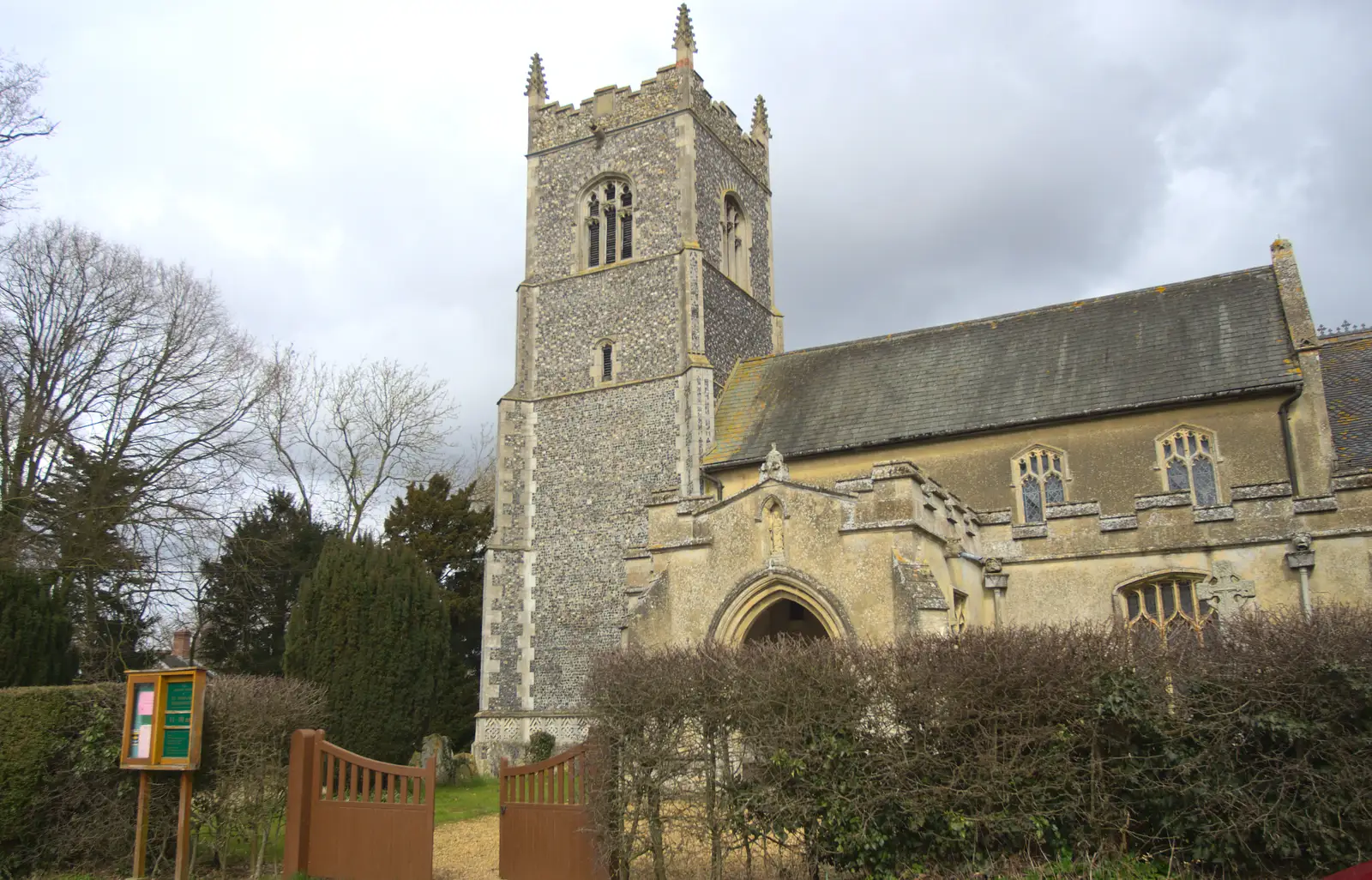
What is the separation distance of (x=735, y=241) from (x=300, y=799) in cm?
1887

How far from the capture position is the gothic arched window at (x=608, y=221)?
77.4 feet

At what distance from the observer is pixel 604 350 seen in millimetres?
22688

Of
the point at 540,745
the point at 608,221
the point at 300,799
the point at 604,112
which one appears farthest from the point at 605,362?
the point at 300,799

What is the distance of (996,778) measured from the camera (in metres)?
7.09

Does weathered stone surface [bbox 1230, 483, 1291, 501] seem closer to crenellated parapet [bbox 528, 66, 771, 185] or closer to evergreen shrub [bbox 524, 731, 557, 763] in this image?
evergreen shrub [bbox 524, 731, 557, 763]

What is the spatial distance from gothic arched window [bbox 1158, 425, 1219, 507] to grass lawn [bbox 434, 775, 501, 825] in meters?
11.5

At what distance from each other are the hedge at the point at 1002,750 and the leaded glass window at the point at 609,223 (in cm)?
1677

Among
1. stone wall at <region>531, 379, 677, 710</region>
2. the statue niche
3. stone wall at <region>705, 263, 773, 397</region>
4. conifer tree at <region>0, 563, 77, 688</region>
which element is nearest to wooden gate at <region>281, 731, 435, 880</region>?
the statue niche

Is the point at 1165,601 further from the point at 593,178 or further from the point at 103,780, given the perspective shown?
the point at 593,178

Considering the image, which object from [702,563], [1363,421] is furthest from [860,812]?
[1363,421]

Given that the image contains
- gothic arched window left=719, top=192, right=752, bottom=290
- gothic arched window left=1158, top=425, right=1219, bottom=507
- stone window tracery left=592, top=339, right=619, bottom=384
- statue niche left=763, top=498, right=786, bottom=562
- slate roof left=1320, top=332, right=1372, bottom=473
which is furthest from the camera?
gothic arched window left=719, top=192, right=752, bottom=290

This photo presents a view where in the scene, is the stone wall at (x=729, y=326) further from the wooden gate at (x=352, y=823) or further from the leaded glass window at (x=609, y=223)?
the wooden gate at (x=352, y=823)

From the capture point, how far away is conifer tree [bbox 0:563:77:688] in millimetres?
14047

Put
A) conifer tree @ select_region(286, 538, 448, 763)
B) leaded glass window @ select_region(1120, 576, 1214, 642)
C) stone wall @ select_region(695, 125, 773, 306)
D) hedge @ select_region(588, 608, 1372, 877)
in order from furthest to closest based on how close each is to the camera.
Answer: stone wall @ select_region(695, 125, 773, 306) → conifer tree @ select_region(286, 538, 448, 763) → leaded glass window @ select_region(1120, 576, 1214, 642) → hedge @ select_region(588, 608, 1372, 877)
